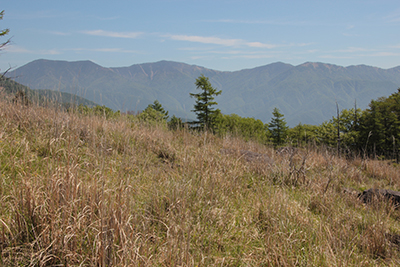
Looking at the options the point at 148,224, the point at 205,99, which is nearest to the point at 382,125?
the point at 205,99

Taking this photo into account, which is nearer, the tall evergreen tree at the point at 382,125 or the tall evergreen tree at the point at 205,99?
the tall evergreen tree at the point at 382,125

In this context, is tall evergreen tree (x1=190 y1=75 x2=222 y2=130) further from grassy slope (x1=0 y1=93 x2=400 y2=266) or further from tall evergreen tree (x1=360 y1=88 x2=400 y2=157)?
grassy slope (x1=0 y1=93 x2=400 y2=266)

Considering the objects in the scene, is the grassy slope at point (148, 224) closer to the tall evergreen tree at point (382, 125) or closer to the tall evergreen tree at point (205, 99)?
the tall evergreen tree at point (205, 99)

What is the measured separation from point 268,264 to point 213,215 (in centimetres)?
98

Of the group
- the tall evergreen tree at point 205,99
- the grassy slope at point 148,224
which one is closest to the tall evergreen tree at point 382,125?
the tall evergreen tree at point 205,99

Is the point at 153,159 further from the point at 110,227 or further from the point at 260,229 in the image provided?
the point at 110,227

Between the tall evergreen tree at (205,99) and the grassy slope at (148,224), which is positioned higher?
the tall evergreen tree at (205,99)

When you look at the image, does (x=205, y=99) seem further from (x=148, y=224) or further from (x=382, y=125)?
(x=148, y=224)

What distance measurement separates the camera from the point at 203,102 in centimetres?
3488

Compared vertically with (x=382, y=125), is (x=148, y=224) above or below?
above

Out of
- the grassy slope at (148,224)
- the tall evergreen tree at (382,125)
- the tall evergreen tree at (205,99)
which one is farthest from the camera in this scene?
the tall evergreen tree at (205,99)

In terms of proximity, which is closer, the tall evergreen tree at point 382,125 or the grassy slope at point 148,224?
the grassy slope at point 148,224

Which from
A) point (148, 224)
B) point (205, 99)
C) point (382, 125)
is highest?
point (205, 99)

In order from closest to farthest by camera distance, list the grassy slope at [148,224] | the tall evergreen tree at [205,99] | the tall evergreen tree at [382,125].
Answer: the grassy slope at [148,224] < the tall evergreen tree at [382,125] < the tall evergreen tree at [205,99]
